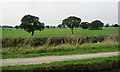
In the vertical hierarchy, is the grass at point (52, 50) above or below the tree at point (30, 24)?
below

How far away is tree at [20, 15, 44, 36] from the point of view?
51816 mm

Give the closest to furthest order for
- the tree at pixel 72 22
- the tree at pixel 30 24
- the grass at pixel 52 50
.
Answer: the grass at pixel 52 50, the tree at pixel 30 24, the tree at pixel 72 22

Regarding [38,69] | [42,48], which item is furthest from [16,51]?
[38,69]

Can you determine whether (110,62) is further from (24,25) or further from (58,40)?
(24,25)

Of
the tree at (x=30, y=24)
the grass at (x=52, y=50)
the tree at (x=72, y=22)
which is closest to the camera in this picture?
the grass at (x=52, y=50)

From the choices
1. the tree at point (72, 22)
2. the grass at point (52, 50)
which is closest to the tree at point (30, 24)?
the tree at point (72, 22)

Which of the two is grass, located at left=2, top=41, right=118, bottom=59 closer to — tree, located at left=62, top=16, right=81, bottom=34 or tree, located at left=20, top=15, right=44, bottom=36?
tree, located at left=20, top=15, right=44, bottom=36

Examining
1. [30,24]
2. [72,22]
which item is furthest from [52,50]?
[72,22]

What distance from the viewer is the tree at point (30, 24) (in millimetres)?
51816

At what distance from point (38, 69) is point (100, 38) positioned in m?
16.5

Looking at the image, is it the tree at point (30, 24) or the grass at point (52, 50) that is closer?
the grass at point (52, 50)

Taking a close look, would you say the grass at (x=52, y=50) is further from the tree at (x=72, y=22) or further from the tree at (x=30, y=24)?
the tree at (x=72, y=22)

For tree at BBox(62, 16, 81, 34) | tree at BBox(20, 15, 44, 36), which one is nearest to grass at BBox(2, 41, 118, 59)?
tree at BBox(20, 15, 44, 36)

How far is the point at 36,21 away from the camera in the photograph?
53719 millimetres
